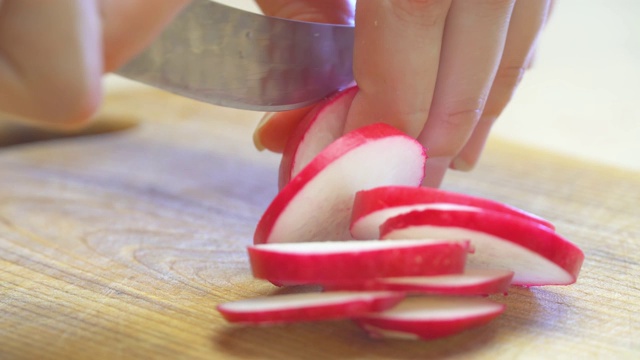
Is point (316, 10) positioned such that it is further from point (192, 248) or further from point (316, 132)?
point (192, 248)

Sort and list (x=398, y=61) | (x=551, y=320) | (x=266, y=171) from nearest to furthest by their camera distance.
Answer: (x=551, y=320), (x=398, y=61), (x=266, y=171)

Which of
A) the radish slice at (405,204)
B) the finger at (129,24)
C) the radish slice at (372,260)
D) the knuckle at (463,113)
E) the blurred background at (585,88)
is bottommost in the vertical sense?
the blurred background at (585,88)

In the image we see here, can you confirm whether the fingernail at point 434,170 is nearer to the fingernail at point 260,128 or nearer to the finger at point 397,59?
the finger at point 397,59

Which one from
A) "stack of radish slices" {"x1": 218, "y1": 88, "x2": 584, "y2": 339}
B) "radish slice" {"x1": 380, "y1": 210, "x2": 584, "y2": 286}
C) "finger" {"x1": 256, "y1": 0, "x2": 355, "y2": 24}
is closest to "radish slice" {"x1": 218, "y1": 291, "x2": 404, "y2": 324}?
"stack of radish slices" {"x1": 218, "y1": 88, "x2": 584, "y2": 339}

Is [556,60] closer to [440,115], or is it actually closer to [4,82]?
[440,115]

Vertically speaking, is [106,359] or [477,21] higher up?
[477,21]

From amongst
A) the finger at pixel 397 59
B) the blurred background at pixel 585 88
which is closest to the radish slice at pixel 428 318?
the finger at pixel 397 59

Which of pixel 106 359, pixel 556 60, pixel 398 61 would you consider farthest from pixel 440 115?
pixel 556 60
